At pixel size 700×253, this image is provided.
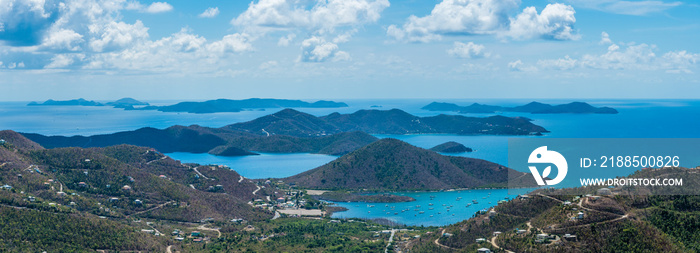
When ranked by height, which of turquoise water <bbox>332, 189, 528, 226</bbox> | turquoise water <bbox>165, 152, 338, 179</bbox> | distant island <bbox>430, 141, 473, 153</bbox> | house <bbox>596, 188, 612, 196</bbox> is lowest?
turquoise water <bbox>332, 189, 528, 226</bbox>

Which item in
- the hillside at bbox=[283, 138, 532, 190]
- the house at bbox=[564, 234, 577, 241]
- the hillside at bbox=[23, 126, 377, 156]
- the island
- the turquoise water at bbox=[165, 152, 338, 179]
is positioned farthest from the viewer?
the hillside at bbox=[23, 126, 377, 156]

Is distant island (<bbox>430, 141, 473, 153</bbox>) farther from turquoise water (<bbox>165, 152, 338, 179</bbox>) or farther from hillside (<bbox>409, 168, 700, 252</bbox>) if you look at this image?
hillside (<bbox>409, 168, 700, 252</bbox>)

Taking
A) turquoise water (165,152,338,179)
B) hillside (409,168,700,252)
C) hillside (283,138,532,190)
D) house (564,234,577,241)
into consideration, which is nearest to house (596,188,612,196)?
hillside (409,168,700,252)

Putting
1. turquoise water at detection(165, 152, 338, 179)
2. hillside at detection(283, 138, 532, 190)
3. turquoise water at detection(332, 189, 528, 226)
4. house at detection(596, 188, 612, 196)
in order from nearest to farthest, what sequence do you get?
house at detection(596, 188, 612, 196)
turquoise water at detection(332, 189, 528, 226)
hillside at detection(283, 138, 532, 190)
turquoise water at detection(165, 152, 338, 179)

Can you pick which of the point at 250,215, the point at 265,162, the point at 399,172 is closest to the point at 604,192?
the point at 250,215

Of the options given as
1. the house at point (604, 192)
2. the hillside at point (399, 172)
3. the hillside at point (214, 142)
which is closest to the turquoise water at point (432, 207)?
the hillside at point (399, 172)

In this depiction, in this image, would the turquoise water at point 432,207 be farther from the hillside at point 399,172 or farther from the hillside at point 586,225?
the hillside at point 586,225

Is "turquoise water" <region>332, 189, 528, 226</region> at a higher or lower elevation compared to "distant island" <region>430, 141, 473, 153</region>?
lower

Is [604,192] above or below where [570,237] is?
above

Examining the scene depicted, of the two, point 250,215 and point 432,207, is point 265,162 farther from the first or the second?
point 250,215
